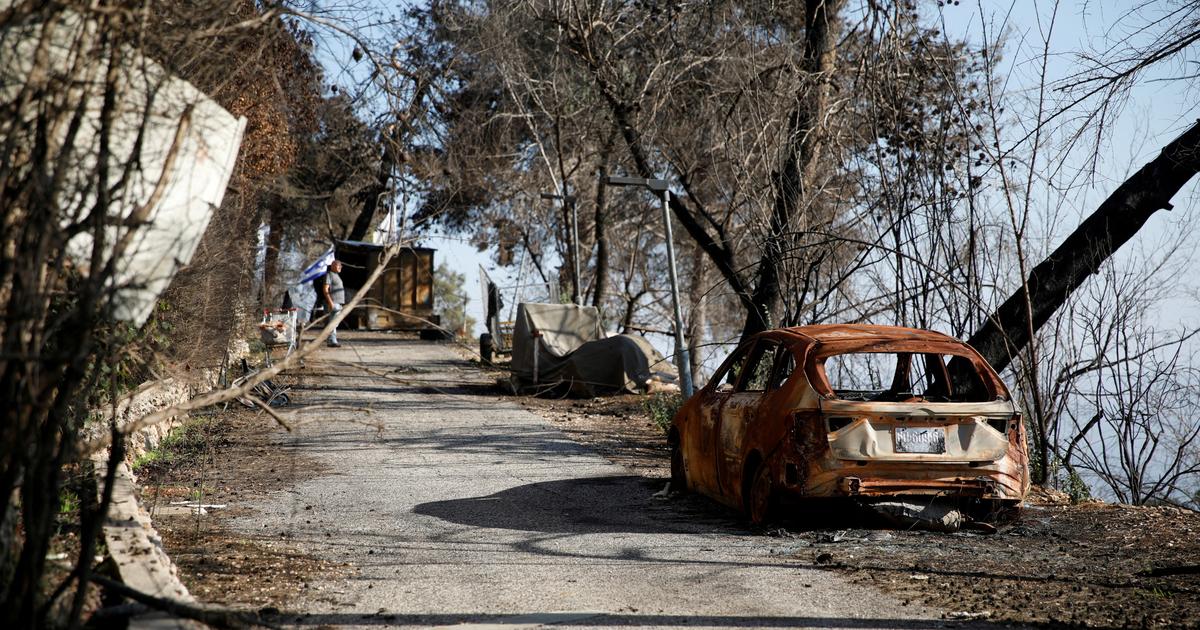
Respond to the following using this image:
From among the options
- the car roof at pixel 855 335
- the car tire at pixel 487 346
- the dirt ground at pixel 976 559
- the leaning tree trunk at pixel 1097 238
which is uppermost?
the leaning tree trunk at pixel 1097 238

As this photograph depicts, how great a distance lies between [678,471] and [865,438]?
9.90ft

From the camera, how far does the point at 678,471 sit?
11.0m

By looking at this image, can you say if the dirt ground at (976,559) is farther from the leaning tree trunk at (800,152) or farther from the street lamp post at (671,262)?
the street lamp post at (671,262)

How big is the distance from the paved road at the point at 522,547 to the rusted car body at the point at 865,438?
0.57 m

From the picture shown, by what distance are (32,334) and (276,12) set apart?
1979mm

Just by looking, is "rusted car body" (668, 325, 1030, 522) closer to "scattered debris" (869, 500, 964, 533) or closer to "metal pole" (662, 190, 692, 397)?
"scattered debris" (869, 500, 964, 533)

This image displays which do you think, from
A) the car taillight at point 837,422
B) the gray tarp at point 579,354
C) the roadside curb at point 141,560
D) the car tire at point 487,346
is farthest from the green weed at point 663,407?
the roadside curb at point 141,560

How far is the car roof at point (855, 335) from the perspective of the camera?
898 centimetres

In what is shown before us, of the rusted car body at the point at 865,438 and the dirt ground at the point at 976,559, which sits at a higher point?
the rusted car body at the point at 865,438

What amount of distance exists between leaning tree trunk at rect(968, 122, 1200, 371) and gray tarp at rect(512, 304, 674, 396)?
8.72m

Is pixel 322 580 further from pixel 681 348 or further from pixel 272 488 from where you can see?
pixel 681 348

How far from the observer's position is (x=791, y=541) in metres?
8.38

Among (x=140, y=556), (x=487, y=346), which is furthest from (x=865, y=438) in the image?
(x=487, y=346)

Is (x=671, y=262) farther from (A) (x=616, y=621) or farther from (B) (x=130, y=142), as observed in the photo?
(B) (x=130, y=142)
